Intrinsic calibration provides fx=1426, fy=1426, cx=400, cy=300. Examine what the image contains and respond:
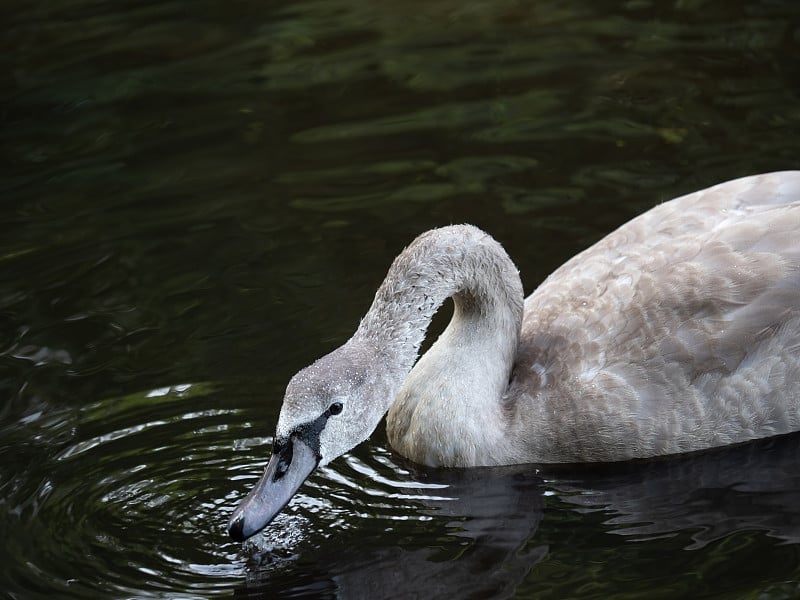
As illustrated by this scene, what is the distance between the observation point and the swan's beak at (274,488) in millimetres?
7023

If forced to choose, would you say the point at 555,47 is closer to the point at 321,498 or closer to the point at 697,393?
the point at 697,393

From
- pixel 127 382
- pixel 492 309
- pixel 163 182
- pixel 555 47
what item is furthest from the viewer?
pixel 555 47

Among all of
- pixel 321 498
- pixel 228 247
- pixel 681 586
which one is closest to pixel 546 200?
pixel 228 247

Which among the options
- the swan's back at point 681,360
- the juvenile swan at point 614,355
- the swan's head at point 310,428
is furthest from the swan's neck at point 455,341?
the swan's head at point 310,428

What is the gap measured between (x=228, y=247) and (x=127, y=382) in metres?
1.88

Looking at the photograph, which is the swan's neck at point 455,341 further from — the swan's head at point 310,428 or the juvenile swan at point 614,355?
the swan's head at point 310,428

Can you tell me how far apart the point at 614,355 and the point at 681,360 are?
381mm

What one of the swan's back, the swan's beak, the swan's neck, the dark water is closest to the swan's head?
the swan's beak

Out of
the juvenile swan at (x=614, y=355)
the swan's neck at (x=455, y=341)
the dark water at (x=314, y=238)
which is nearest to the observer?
the dark water at (x=314, y=238)

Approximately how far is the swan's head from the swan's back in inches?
47.6

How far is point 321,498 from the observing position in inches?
308

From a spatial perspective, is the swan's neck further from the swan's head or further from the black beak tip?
the black beak tip

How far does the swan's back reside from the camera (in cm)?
818

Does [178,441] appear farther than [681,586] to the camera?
Yes
